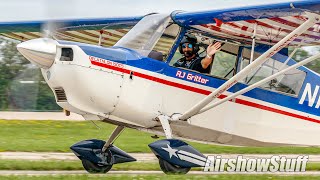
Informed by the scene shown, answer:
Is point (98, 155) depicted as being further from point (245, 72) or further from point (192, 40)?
point (245, 72)

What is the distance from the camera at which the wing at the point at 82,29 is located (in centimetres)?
1453

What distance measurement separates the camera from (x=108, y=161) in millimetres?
13547

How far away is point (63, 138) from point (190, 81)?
29.5ft

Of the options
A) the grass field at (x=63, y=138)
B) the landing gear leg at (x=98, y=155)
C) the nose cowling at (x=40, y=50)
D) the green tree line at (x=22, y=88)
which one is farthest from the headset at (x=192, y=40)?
the green tree line at (x=22, y=88)

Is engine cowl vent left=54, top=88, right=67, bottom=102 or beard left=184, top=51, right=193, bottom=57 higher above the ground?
beard left=184, top=51, right=193, bottom=57

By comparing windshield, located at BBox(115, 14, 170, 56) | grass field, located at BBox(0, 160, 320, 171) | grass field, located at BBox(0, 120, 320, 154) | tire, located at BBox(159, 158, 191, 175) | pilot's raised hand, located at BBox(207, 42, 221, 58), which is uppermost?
windshield, located at BBox(115, 14, 170, 56)

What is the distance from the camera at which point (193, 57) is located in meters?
13.2

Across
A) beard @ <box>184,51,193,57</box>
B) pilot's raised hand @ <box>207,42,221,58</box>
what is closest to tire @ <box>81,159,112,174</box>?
beard @ <box>184,51,193,57</box>

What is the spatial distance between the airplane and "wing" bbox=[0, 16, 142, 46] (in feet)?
0.17

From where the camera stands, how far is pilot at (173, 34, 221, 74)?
43.1ft

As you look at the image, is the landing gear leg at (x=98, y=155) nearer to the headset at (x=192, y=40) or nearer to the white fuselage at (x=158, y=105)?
the white fuselage at (x=158, y=105)

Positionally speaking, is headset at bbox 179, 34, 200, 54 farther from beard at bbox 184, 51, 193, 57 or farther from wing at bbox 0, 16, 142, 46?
wing at bbox 0, 16, 142, 46

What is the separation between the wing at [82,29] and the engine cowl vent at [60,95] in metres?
2.32

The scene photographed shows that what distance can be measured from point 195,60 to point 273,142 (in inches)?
81.1
